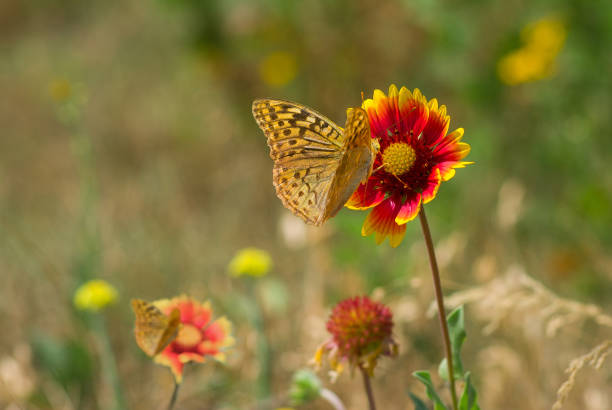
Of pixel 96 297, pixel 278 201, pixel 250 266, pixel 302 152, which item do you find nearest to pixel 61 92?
pixel 96 297

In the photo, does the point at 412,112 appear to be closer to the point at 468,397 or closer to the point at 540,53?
the point at 468,397

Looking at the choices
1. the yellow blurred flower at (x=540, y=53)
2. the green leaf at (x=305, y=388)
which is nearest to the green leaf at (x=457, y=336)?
the green leaf at (x=305, y=388)

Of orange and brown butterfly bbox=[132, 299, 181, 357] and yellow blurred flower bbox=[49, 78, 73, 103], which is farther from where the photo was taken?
yellow blurred flower bbox=[49, 78, 73, 103]

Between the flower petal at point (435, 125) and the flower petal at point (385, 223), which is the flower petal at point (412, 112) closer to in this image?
the flower petal at point (435, 125)

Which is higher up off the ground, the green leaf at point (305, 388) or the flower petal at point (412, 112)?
the flower petal at point (412, 112)

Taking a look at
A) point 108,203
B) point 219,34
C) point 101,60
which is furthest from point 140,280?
point 101,60

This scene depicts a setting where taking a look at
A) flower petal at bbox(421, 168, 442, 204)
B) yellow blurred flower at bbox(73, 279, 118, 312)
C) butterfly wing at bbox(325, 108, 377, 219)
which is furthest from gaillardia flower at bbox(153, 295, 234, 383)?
yellow blurred flower at bbox(73, 279, 118, 312)

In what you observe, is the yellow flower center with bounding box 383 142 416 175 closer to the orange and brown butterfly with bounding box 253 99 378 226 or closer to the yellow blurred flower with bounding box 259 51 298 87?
the orange and brown butterfly with bounding box 253 99 378 226
